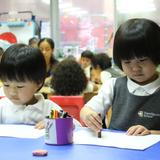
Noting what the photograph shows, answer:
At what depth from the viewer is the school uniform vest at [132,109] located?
1.42m

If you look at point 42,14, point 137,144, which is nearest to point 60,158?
point 137,144

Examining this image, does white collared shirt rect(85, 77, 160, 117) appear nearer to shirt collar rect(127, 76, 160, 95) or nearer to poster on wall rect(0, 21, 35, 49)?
shirt collar rect(127, 76, 160, 95)

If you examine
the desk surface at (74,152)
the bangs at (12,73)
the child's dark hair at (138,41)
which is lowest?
the desk surface at (74,152)

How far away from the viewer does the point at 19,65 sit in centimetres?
146

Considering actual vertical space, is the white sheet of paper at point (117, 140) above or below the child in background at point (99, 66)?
above

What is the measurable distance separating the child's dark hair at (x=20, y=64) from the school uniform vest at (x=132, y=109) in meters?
0.34

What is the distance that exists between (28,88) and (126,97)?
0.39 m

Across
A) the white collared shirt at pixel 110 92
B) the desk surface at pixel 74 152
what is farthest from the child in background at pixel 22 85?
the desk surface at pixel 74 152

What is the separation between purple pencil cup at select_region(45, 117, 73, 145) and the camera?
105cm

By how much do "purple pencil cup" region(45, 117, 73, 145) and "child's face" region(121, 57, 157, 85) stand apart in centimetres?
40

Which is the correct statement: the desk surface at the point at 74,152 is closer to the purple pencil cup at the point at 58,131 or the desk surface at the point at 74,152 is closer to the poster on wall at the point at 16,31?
the purple pencil cup at the point at 58,131

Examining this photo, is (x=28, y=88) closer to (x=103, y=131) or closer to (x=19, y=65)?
(x=19, y=65)

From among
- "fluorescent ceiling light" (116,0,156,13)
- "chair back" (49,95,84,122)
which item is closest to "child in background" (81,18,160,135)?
"chair back" (49,95,84,122)

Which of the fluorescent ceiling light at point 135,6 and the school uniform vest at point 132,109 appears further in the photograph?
the fluorescent ceiling light at point 135,6
